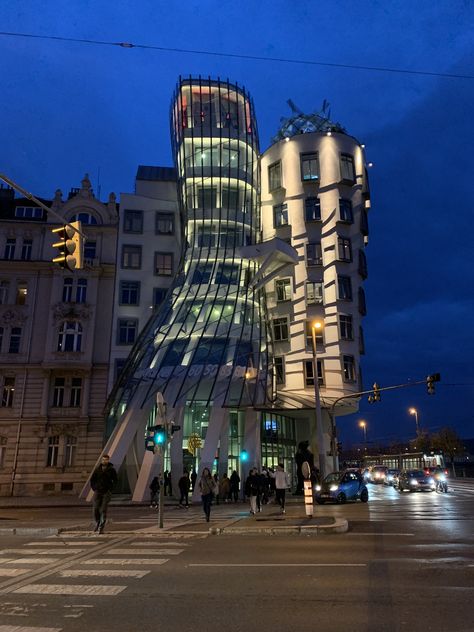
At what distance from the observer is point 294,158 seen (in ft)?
146

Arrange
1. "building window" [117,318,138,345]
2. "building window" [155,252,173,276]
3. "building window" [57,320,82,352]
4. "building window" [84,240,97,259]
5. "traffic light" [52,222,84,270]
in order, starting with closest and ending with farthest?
"traffic light" [52,222,84,270], "building window" [57,320,82,352], "building window" [117,318,138,345], "building window" [84,240,97,259], "building window" [155,252,173,276]

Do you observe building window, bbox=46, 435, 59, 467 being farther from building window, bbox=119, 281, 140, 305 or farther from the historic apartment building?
building window, bbox=119, 281, 140, 305

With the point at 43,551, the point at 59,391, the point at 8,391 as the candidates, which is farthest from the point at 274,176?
the point at 43,551

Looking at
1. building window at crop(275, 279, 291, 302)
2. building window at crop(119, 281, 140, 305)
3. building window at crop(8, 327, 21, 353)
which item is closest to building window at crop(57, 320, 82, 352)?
building window at crop(8, 327, 21, 353)

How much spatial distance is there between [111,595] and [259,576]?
238 centimetres

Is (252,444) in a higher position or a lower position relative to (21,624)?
higher

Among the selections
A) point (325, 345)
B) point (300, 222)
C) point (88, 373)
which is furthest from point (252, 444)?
point (300, 222)

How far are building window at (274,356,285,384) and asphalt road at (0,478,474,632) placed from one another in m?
26.9

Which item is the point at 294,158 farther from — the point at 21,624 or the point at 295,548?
the point at 21,624

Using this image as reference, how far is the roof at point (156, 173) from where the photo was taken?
49312mm

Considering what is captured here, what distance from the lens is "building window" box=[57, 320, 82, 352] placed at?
41050mm

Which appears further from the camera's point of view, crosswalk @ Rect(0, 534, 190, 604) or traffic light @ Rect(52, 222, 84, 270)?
traffic light @ Rect(52, 222, 84, 270)

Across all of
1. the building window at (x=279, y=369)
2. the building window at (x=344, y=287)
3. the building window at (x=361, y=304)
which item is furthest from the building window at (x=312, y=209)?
the building window at (x=279, y=369)

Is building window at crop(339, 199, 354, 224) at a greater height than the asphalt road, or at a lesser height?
greater
